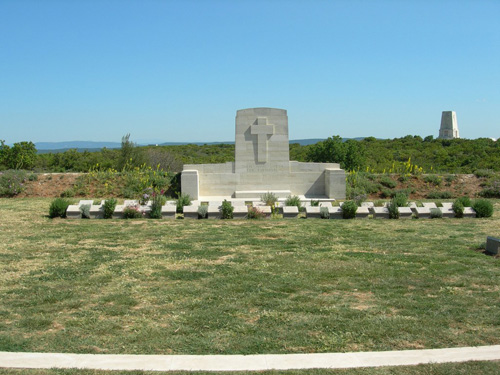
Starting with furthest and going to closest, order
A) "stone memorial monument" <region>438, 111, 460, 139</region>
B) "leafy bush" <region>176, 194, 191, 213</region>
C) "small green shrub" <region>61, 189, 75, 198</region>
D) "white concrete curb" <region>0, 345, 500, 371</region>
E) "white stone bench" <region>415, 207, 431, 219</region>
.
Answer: "stone memorial monument" <region>438, 111, 460, 139</region>
"small green shrub" <region>61, 189, 75, 198</region>
"leafy bush" <region>176, 194, 191, 213</region>
"white stone bench" <region>415, 207, 431, 219</region>
"white concrete curb" <region>0, 345, 500, 371</region>

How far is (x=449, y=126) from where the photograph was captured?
5706cm

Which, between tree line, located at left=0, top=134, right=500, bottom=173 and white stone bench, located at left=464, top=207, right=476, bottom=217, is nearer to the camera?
white stone bench, located at left=464, top=207, right=476, bottom=217

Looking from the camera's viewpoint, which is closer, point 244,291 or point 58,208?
point 244,291

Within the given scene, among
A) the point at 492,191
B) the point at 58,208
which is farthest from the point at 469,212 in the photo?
the point at 58,208

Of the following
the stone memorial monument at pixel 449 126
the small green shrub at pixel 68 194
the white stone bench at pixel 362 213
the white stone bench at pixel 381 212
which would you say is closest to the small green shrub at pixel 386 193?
the white stone bench at pixel 381 212

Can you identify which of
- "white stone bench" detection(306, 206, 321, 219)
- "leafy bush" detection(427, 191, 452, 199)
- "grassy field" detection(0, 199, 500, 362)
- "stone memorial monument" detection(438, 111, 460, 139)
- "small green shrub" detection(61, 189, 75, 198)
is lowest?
"grassy field" detection(0, 199, 500, 362)

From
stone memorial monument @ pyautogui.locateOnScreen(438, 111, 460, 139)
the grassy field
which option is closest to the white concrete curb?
the grassy field

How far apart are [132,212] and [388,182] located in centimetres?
943

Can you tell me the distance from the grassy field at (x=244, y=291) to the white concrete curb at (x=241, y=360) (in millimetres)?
162

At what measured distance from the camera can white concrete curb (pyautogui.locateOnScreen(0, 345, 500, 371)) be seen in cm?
385

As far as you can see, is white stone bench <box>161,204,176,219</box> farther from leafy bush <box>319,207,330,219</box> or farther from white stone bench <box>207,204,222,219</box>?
→ leafy bush <box>319,207,330,219</box>

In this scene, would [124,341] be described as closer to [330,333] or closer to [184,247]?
[330,333]

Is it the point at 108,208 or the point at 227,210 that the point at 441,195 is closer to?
the point at 227,210

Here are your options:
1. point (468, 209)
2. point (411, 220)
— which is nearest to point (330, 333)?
point (411, 220)
